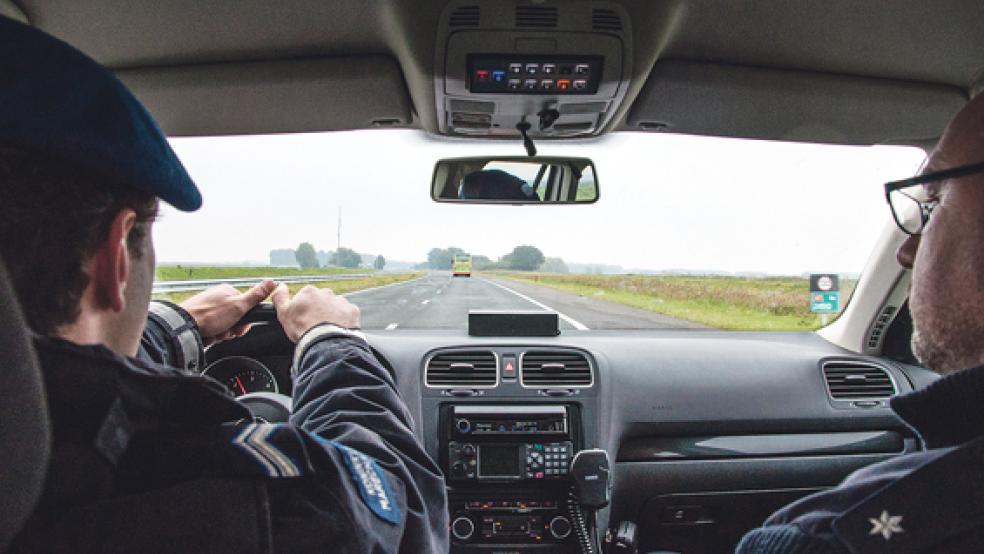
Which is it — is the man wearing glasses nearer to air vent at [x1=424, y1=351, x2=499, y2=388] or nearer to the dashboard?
the dashboard

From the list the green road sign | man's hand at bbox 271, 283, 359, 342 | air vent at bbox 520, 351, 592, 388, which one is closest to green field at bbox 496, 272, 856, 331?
the green road sign

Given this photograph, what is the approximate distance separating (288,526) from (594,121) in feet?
9.68

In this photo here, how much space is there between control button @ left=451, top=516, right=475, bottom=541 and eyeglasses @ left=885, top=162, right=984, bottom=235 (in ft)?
9.71

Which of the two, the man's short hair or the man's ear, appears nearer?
the man's short hair

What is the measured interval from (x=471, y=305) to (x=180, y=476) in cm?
399

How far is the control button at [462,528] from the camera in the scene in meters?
3.88

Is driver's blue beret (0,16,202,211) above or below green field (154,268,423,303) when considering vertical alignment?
above

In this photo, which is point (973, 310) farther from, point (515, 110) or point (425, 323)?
point (425, 323)

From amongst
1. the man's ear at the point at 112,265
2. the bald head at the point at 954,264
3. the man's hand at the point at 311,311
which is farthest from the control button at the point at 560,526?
the man's ear at the point at 112,265

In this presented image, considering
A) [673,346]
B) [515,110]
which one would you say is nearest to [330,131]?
[515,110]

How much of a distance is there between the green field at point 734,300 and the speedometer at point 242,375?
2848mm

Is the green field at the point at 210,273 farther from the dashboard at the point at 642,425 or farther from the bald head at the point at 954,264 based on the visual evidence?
the bald head at the point at 954,264

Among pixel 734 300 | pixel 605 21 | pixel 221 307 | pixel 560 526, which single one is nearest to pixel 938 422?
pixel 605 21

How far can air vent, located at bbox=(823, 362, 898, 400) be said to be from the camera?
4254 mm
